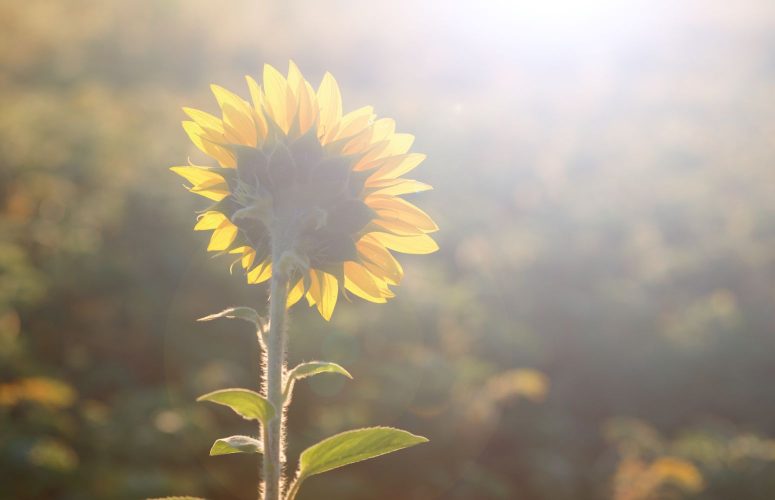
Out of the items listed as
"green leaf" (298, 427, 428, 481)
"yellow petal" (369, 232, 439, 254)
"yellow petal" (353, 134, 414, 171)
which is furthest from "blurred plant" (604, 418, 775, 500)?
"green leaf" (298, 427, 428, 481)

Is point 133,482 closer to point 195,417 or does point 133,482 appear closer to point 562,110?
point 195,417

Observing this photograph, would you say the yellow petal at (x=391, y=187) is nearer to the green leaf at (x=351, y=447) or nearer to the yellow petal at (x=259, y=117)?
the yellow petal at (x=259, y=117)

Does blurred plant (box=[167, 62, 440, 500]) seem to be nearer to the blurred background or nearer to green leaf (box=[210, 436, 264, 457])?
green leaf (box=[210, 436, 264, 457])

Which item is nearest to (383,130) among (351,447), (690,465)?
(351,447)

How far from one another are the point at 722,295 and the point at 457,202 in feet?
10.2

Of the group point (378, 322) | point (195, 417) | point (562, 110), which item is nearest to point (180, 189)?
→ point (378, 322)

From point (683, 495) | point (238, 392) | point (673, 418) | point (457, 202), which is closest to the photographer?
point (238, 392)

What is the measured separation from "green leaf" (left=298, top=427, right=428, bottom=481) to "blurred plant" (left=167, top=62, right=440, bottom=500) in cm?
15

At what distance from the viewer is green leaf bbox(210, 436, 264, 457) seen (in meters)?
0.85

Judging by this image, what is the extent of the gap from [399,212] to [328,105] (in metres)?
0.18

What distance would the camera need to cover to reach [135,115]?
35.0 ft

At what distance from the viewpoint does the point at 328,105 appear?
1.13 metres

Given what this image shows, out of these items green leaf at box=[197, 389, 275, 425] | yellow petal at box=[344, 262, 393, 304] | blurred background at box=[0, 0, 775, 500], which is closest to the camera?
green leaf at box=[197, 389, 275, 425]

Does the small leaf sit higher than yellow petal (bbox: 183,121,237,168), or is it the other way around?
yellow petal (bbox: 183,121,237,168)
